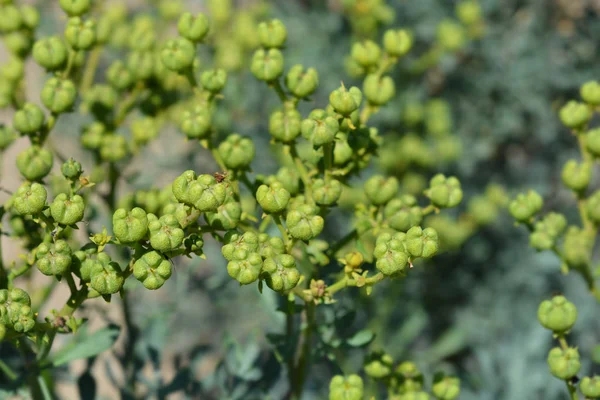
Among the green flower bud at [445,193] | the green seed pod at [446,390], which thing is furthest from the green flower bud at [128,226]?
the green seed pod at [446,390]

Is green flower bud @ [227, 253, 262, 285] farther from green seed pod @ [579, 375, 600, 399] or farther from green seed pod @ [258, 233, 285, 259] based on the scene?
green seed pod @ [579, 375, 600, 399]

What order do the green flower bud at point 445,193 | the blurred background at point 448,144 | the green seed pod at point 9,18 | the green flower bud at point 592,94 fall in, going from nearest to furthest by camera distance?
the green flower bud at point 445,193, the green flower bud at point 592,94, the green seed pod at point 9,18, the blurred background at point 448,144

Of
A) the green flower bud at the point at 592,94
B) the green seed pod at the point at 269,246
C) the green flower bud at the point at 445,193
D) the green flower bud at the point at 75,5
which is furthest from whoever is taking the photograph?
the green flower bud at the point at 592,94

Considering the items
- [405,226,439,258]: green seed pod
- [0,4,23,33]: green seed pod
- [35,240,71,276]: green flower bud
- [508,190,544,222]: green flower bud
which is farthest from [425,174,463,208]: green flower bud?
[0,4,23,33]: green seed pod

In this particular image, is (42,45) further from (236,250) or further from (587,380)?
(587,380)

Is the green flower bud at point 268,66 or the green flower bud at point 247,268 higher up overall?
→ the green flower bud at point 268,66

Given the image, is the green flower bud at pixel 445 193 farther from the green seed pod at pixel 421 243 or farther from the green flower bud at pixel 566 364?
the green flower bud at pixel 566 364
